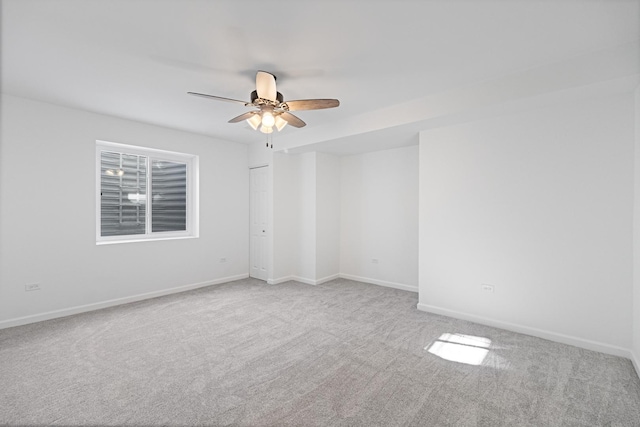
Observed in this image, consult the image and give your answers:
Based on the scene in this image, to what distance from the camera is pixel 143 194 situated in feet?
15.3

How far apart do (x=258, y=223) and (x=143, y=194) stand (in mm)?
1926

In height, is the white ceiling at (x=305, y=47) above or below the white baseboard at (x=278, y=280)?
above

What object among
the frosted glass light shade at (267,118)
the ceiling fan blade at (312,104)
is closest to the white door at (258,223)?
the frosted glass light shade at (267,118)

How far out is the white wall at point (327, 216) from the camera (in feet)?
17.5

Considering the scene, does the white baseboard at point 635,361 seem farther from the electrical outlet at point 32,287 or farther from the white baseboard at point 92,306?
the electrical outlet at point 32,287

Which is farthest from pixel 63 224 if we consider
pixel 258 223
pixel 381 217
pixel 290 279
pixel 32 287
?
pixel 381 217

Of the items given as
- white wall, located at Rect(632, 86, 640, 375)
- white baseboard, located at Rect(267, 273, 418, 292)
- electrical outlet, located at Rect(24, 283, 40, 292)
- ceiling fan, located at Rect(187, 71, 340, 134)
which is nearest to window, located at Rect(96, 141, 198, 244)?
electrical outlet, located at Rect(24, 283, 40, 292)

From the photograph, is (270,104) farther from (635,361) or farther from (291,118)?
(635,361)

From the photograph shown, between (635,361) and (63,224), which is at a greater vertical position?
(63,224)

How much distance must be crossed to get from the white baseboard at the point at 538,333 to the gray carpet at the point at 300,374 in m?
0.08

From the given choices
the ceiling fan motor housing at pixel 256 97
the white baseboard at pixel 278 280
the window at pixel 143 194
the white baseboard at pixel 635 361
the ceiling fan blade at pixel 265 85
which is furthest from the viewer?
the white baseboard at pixel 278 280

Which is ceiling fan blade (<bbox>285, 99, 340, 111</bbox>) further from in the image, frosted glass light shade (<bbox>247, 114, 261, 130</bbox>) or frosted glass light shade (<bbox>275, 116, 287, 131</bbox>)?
frosted glass light shade (<bbox>247, 114, 261, 130</bbox>)

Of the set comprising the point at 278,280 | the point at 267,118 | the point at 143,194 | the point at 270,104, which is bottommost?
the point at 278,280

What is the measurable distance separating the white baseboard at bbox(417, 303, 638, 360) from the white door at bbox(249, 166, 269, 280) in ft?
9.57
